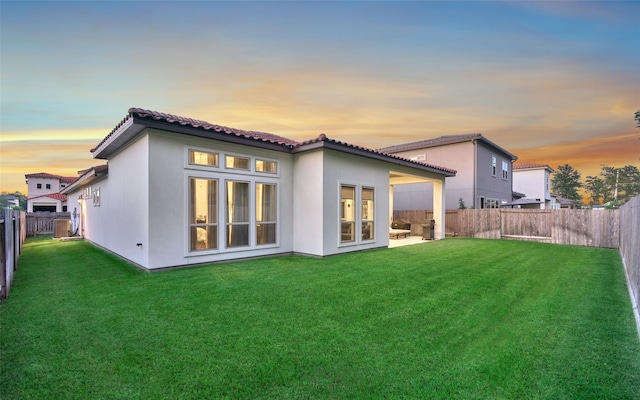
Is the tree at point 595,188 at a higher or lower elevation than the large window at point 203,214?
higher

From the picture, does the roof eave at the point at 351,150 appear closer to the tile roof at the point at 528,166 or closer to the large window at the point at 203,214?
the large window at the point at 203,214

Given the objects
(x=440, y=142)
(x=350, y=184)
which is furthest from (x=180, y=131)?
(x=440, y=142)

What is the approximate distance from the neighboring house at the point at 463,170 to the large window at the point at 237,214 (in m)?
14.0

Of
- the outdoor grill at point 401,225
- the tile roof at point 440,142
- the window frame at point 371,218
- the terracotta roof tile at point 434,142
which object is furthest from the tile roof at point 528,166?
the window frame at point 371,218

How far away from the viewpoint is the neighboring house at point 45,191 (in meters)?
31.4

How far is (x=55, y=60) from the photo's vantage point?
839 centimetres

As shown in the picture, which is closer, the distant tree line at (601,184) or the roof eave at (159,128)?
the roof eave at (159,128)

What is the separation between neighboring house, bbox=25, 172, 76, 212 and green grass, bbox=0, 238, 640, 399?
3352 cm

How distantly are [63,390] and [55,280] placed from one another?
511 centimetres

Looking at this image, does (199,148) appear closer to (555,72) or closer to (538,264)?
(538,264)

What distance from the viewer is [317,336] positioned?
134 inches

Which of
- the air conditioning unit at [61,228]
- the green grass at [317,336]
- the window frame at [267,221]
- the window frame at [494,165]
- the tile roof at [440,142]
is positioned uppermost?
the tile roof at [440,142]

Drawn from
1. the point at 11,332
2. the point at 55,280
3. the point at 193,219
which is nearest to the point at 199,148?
the point at 193,219

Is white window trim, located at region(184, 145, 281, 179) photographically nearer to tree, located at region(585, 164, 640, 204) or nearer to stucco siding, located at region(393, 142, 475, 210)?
stucco siding, located at region(393, 142, 475, 210)
